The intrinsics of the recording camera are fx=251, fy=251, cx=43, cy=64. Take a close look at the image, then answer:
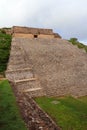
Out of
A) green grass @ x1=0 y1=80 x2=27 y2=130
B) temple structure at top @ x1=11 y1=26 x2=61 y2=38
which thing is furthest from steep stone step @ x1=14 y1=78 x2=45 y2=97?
temple structure at top @ x1=11 y1=26 x2=61 y2=38

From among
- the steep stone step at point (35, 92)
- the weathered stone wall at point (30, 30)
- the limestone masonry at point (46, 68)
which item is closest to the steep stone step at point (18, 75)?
the limestone masonry at point (46, 68)

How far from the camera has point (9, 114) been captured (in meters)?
11.4

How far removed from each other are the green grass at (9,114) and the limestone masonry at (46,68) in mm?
3945

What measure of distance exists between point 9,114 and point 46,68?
1249 cm

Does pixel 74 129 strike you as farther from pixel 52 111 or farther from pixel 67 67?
pixel 67 67

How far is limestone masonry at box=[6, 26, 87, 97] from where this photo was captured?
66.7 ft

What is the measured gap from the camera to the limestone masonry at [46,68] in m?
20.3

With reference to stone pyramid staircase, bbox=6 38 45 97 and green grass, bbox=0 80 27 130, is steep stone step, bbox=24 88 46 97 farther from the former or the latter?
green grass, bbox=0 80 27 130

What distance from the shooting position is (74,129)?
36.7 feet

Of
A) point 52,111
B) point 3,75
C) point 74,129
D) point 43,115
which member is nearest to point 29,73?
point 3,75

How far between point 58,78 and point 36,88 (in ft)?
11.8

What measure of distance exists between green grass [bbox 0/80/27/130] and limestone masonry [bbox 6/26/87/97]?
12.9ft

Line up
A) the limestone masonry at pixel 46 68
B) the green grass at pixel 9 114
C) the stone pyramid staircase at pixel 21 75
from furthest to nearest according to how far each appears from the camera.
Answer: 1. the limestone masonry at pixel 46 68
2. the stone pyramid staircase at pixel 21 75
3. the green grass at pixel 9 114

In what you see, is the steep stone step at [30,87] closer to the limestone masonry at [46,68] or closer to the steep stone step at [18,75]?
the limestone masonry at [46,68]
